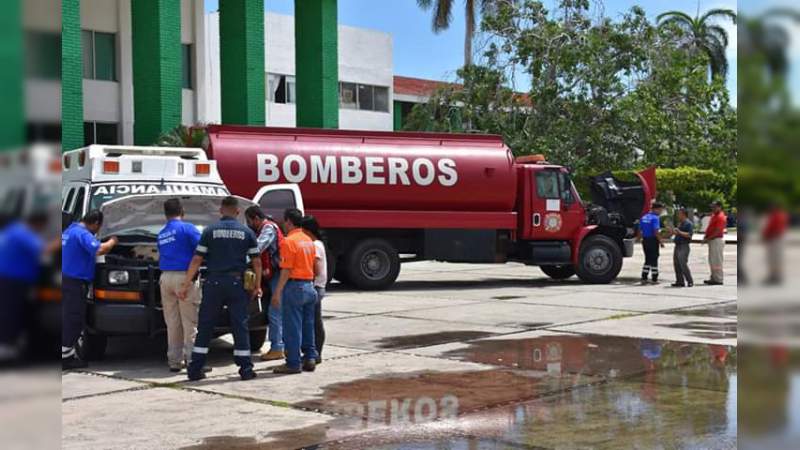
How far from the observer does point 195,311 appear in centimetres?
922

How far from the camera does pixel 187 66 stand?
103 ft

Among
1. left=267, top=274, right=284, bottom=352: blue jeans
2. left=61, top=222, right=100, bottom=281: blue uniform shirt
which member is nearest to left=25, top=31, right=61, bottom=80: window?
left=61, top=222, right=100, bottom=281: blue uniform shirt

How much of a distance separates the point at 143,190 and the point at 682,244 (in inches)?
469

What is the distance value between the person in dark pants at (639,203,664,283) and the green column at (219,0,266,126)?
44.0 ft

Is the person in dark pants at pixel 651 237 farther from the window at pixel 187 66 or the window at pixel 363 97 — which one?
the window at pixel 363 97

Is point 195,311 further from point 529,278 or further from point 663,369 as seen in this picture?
point 529,278

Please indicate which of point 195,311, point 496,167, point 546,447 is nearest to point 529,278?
point 496,167

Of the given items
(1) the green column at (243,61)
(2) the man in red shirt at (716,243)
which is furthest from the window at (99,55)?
(2) the man in red shirt at (716,243)

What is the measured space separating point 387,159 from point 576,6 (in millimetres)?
17984

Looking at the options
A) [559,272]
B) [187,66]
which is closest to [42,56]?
[559,272]

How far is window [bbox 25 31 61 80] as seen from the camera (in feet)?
3.43

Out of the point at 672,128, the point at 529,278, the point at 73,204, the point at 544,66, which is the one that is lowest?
the point at 529,278

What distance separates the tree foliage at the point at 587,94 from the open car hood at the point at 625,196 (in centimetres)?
1077

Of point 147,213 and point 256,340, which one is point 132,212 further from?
point 256,340
